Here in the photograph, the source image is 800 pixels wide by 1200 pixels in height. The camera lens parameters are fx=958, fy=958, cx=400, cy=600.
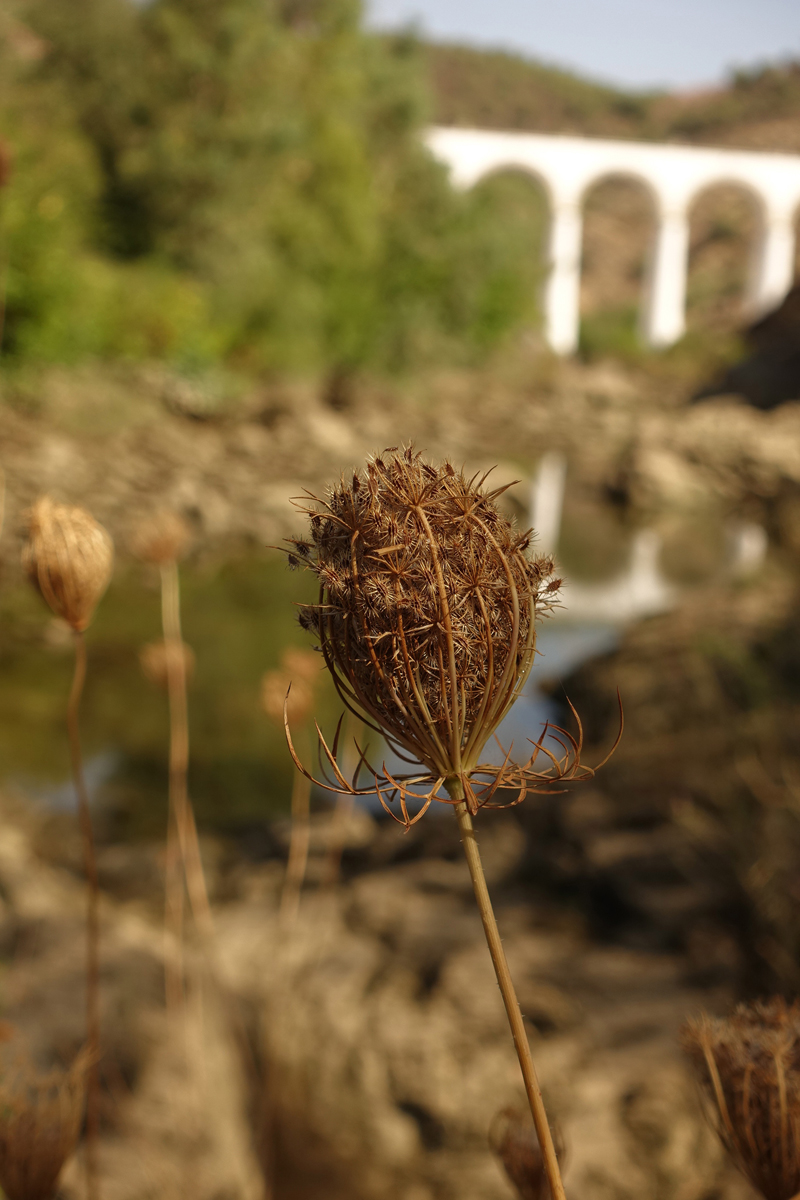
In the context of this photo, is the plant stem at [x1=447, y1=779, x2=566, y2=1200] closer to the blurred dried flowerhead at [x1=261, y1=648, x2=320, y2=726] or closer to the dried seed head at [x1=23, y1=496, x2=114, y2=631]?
the dried seed head at [x1=23, y1=496, x2=114, y2=631]

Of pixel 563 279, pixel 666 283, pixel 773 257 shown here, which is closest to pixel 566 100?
pixel 773 257

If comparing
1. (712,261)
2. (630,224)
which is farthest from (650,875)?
(630,224)

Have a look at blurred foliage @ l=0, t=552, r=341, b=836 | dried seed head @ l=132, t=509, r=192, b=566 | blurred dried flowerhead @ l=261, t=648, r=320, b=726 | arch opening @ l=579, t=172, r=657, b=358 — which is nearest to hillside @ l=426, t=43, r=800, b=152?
arch opening @ l=579, t=172, r=657, b=358

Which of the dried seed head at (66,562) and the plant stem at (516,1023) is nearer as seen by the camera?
the plant stem at (516,1023)

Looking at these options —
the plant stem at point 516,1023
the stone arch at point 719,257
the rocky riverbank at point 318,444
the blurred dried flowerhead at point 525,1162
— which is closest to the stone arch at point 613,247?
the stone arch at point 719,257

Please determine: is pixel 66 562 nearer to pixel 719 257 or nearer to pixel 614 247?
pixel 719 257

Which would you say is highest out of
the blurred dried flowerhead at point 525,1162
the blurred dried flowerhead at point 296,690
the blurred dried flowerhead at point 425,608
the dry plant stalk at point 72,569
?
the blurred dried flowerhead at point 296,690

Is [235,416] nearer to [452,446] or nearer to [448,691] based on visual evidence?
[452,446]

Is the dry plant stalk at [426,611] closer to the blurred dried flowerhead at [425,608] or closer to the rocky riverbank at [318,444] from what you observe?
the blurred dried flowerhead at [425,608]
